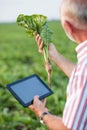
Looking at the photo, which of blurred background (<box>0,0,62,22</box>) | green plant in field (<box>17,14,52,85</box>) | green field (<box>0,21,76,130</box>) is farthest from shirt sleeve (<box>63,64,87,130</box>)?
blurred background (<box>0,0,62,22</box>)

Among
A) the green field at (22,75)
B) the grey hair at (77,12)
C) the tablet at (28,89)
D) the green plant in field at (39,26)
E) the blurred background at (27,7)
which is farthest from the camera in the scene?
the blurred background at (27,7)

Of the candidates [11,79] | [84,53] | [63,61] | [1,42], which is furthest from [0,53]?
[84,53]

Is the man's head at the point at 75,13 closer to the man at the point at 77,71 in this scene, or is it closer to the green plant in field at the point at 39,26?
the man at the point at 77,71

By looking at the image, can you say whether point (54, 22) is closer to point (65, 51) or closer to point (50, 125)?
point (65, 51)

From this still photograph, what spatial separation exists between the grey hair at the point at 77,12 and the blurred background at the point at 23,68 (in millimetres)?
342

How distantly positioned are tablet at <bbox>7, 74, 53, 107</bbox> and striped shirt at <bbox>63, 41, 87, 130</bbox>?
0.28 meters

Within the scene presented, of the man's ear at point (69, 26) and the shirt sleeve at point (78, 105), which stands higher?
the man's ear at point (69, 26)

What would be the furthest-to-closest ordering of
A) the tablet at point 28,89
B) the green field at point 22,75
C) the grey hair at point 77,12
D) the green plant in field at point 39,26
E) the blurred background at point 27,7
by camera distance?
the blurred background at point 27,7, the green field at point 22,75, the green plant in field at point 39,26, the tablet at point 28,89, the grey hair at point 77,12

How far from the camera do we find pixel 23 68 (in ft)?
21.6

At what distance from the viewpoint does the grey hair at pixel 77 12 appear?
1.96m

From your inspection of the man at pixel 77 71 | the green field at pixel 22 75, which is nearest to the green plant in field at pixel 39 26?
the man at pixel 77 71

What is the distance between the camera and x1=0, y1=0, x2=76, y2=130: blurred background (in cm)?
419

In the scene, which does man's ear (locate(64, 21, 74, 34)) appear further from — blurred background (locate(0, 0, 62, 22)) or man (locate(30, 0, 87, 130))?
blurred background (locate(0, 0, 62, 22))

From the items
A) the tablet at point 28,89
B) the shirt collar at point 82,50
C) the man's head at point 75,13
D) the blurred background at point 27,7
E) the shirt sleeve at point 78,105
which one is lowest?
the blurred background at point 27,7
